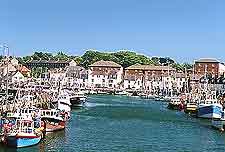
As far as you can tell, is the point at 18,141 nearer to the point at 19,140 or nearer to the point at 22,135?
the point at 19,140

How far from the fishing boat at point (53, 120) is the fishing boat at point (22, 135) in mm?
7856

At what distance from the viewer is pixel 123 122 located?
69.4 m

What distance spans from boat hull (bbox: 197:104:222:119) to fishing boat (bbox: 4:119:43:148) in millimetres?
37314

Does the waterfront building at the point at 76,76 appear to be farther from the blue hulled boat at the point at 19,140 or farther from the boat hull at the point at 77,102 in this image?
the blue hulled boat at the point at 19,140

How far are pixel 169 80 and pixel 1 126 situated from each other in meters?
146

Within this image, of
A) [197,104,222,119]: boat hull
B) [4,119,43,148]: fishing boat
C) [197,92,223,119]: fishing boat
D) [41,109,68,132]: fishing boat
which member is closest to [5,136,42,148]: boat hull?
[4,119,43,148]: fishing boat

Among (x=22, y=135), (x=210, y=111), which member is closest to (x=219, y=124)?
(x=210, y=111)

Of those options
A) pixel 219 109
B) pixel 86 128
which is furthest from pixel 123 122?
pixel 219 109

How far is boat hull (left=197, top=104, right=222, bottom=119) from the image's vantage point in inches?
2953

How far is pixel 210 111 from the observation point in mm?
75875

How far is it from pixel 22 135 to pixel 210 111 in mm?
41066

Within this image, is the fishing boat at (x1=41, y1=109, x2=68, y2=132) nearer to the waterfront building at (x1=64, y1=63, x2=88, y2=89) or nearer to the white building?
the white building

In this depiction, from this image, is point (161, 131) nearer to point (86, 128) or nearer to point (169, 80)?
point (86, 128)

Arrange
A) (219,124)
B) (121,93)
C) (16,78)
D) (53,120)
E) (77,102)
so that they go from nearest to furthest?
(53,120), (219,124), (77,102), (16,78), (121,93)
